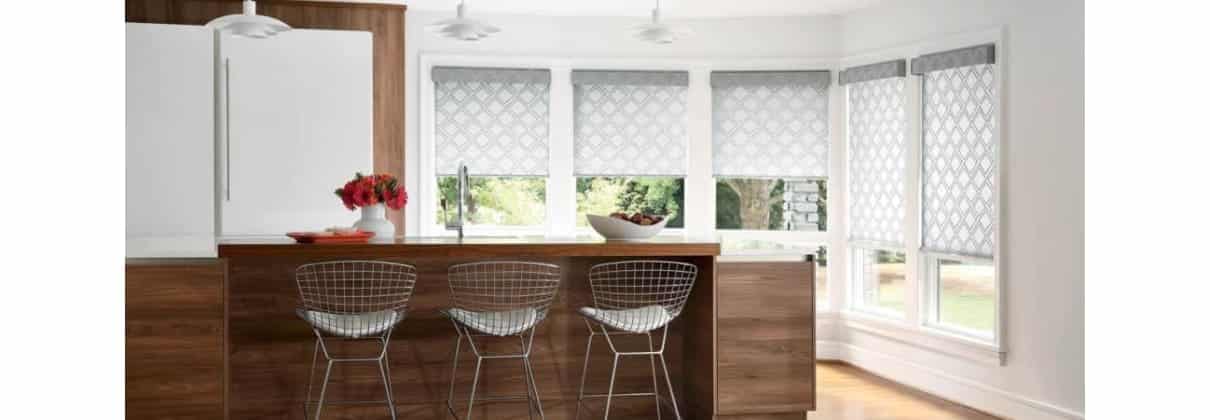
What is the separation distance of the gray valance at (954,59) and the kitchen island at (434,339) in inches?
66.5

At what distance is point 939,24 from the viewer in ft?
18.1

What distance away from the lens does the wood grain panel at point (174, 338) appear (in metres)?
3.72

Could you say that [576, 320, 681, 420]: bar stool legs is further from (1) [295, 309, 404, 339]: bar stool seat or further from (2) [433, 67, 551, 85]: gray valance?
(2) [433, 67, 551, 85]: gray valance

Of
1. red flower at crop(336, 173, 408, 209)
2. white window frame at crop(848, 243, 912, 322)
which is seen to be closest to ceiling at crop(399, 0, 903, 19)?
white window frame at crop(848, 243, 912, 322)

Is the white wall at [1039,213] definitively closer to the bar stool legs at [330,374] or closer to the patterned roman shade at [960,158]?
the patterned roman shade at [960,158]

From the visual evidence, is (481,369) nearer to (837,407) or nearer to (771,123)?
(837,407)

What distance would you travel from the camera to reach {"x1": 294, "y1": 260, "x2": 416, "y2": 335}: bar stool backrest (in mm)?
3736

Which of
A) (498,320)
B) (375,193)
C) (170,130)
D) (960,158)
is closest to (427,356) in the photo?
(498,320)

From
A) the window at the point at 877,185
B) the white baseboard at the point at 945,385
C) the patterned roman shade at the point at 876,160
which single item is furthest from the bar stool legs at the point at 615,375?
the patterned roman shade at the point at 876,160

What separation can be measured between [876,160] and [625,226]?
8.81 feet

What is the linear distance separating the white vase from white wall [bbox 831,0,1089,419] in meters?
3.11
